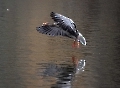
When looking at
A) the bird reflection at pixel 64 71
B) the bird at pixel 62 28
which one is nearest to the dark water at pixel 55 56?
the bird reflection at pixel 64 71

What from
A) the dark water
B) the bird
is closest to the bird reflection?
the dark water

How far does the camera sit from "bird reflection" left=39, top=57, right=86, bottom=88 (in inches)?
225

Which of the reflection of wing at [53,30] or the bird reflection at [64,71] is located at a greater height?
the reflection of wing at [53,30]

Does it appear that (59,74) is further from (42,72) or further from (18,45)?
(18,45)

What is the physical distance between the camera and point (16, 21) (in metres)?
11.0

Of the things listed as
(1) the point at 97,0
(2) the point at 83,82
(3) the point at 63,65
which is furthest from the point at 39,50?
A: (1) the point at 97,0

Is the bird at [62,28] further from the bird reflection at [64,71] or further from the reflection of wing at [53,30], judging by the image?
the bird reflection at [64,71]

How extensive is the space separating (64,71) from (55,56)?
33.3 inches

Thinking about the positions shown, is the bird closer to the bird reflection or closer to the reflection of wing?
the reflection of wing

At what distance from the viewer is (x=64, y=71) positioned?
6.33 m

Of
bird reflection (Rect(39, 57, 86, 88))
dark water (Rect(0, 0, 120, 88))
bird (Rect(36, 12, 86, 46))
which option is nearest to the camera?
bird reflection (Rect(39, 57, 86, 88))

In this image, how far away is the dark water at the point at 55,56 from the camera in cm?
583

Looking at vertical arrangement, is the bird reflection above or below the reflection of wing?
below

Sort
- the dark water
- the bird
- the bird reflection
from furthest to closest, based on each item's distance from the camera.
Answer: the bird → the dark water → the bird reflection
